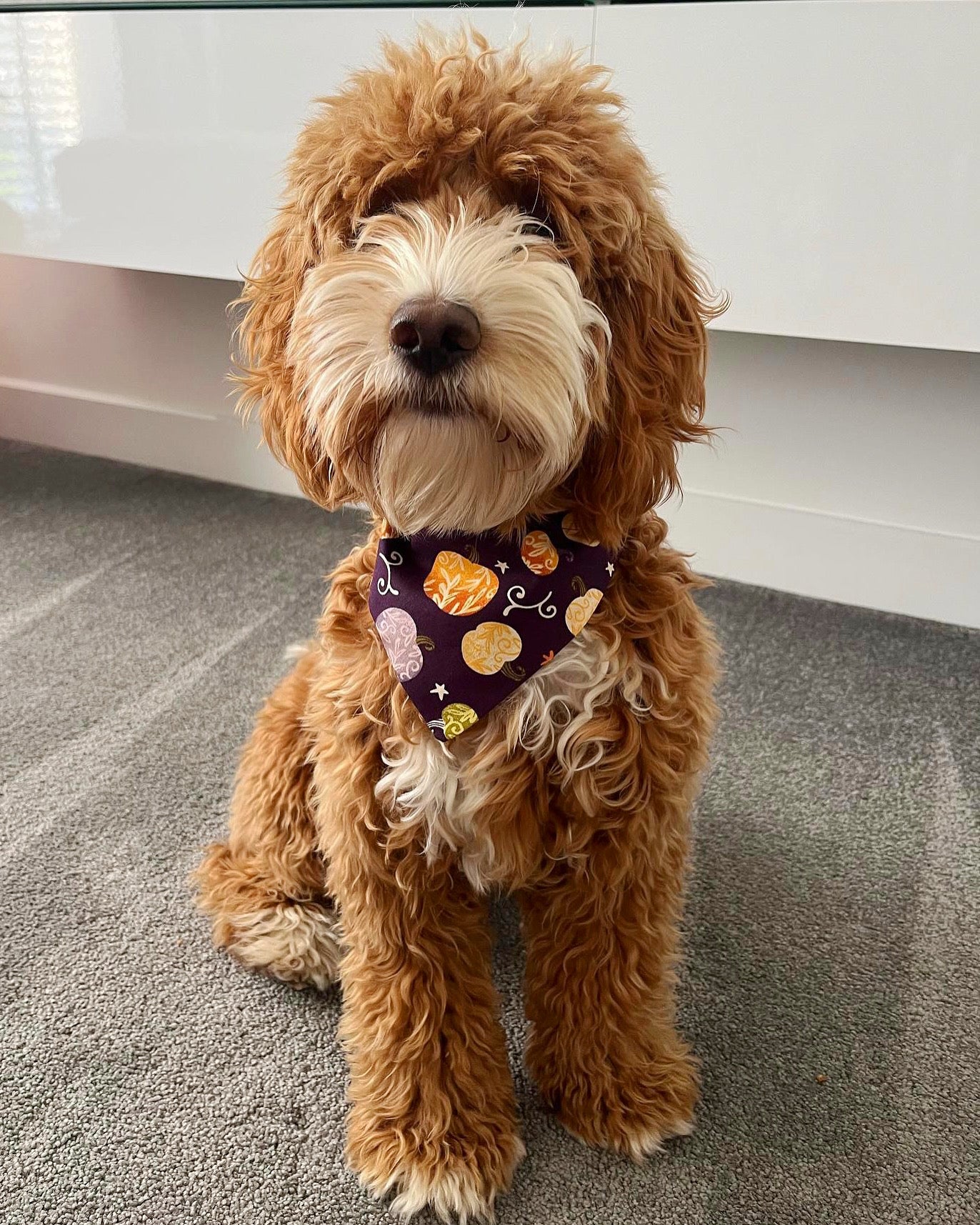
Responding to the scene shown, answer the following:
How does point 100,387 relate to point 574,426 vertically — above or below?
below

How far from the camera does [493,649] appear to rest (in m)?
0.90

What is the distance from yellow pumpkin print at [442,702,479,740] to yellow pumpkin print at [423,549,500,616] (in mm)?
76

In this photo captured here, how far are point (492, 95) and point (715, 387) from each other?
126 centimetres

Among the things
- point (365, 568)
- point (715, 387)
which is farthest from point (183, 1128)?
point (715, 387)

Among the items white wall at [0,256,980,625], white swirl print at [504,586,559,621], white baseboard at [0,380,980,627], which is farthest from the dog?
white baseboard at [0,380,980,627]

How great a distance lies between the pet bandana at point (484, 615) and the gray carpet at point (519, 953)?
477 mm

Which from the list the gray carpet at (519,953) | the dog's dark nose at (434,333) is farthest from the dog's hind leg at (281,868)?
the dog's dark nose at (434,333)

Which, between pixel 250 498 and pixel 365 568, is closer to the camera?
pixel 365 568

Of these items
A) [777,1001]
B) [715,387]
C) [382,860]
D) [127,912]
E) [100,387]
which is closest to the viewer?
[382,860]

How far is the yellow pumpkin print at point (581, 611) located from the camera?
901mm

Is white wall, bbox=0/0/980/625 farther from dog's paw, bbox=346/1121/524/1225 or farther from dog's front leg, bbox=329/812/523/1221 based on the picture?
dog's paw, bbox=346/1121/524/1225

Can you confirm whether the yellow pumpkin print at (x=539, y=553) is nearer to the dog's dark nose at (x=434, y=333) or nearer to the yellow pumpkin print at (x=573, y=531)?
the yellow pumpkin print at (x=573, y=531)

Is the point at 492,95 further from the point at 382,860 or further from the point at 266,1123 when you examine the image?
the point at 266,1123

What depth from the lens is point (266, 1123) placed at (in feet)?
3.49
